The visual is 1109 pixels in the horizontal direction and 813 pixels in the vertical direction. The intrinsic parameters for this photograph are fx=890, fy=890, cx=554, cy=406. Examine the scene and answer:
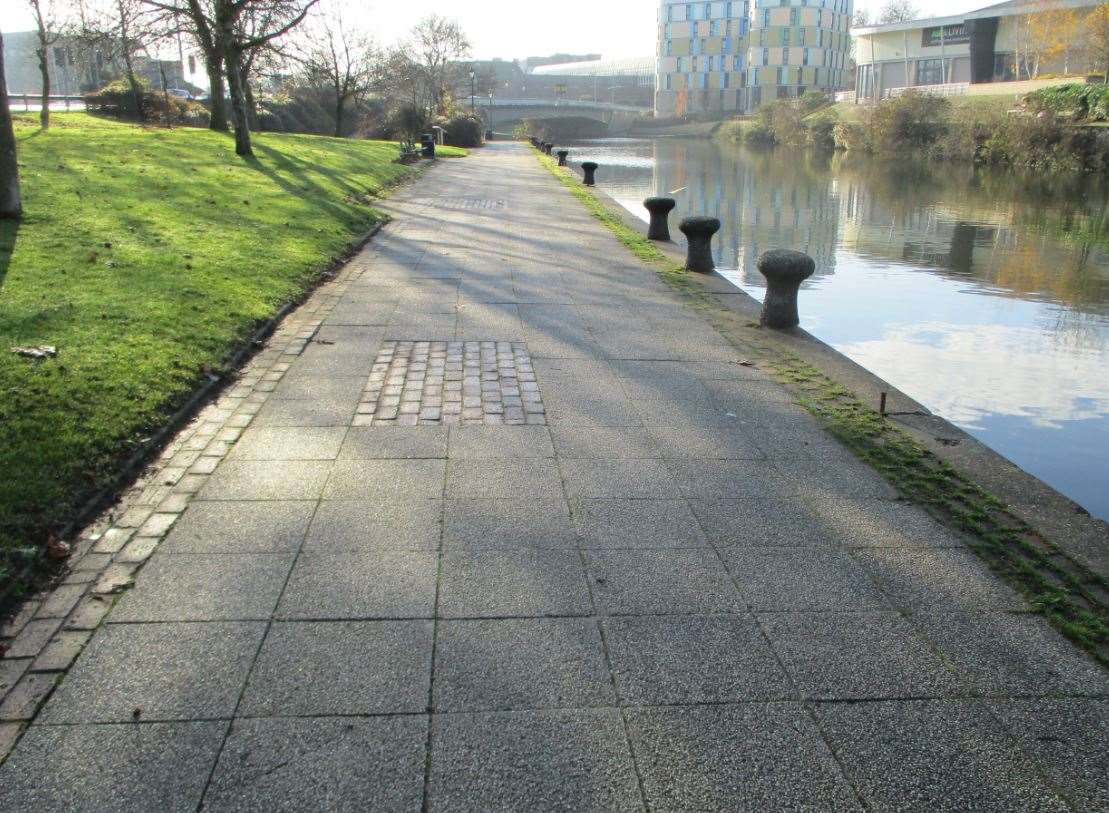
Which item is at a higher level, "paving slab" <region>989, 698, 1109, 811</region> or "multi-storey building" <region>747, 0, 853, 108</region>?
"multi-storey building" <region>747, 0, 853, 108</region>

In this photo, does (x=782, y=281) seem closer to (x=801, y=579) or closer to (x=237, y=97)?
(x=801, y=579)

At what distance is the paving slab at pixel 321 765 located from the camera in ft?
8.47

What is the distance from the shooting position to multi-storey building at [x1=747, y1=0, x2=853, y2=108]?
111 metres

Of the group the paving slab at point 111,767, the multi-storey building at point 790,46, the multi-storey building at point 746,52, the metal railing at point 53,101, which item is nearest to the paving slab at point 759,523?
the paving slab at point 111,767

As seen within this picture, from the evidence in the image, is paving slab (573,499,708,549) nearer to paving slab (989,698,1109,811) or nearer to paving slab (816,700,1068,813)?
paving slab (816,700,1068,813)

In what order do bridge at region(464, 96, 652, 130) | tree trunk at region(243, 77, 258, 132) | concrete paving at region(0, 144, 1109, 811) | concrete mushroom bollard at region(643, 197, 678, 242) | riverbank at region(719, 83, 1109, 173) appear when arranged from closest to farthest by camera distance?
1. concrete paving at region(0, 144, 1109, 811)
2. concrete mushroom bollard at region(643, 197, 678, 242)
3. tree trunk at region(243, 77, 258, 132)
4. riverbank at region(719, 83, 1109, 173)
5. bridge at region(464, 96, 652, 130)

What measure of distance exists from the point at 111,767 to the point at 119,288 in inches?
256

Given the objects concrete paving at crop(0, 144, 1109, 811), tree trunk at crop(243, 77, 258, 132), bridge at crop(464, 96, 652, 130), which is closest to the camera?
concrete paving at crop(0, 144, 1109, 811)

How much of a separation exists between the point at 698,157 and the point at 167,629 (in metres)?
54.9

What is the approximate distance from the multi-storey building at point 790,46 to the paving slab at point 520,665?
382 feet

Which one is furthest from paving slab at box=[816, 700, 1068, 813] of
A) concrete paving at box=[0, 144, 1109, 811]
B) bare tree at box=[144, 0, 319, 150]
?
bare tree at box=[144, 0, 319, 150]

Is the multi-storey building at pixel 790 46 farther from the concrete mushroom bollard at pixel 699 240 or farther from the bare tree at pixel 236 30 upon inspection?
the concrete mushroom bollard at pixel 699 240

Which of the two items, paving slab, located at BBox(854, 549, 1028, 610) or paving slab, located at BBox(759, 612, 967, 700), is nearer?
paving slab, located at BBox(759, 612, 967, 700)

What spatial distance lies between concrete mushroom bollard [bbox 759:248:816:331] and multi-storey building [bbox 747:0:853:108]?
363 ft
